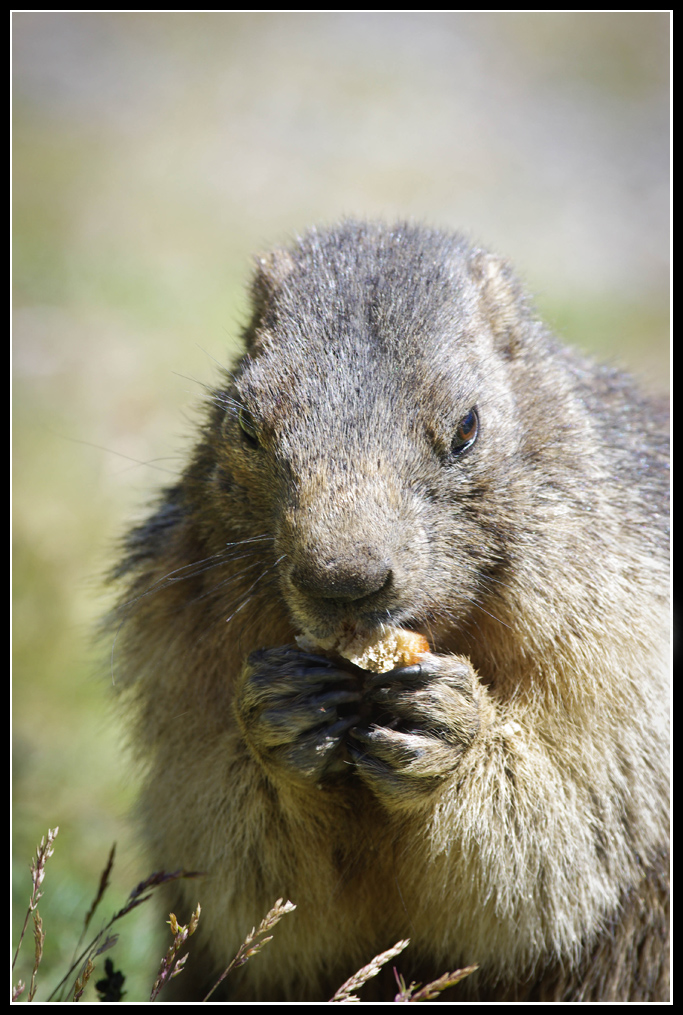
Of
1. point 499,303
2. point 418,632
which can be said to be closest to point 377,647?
point 418,632

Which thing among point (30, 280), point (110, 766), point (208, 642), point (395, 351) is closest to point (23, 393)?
point (30, 280)

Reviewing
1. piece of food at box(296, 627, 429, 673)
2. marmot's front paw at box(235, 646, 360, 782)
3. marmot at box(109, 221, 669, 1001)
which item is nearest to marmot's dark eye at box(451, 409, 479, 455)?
marmot at box(109, 221, 669, 1001)

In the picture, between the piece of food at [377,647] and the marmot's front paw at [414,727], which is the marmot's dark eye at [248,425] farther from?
the marmot's front paw at [414,727]

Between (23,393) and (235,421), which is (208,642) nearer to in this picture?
(235,421)

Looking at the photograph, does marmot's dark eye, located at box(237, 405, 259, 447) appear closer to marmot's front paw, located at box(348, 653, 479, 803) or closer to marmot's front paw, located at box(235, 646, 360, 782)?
marmot's front paw, located at box(235, 646, 360, 782)

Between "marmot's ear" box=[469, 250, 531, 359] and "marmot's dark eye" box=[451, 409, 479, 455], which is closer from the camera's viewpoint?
"marmot's dark eye" box=[451, 409, 479, 455]
